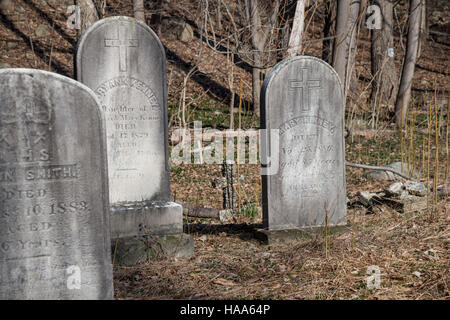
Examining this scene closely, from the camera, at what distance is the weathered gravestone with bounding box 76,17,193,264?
5082 millimetres

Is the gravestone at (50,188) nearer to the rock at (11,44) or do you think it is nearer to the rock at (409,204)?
the rock at (409,204)

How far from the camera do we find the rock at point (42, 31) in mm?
17422

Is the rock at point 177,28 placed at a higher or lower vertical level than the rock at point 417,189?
higher

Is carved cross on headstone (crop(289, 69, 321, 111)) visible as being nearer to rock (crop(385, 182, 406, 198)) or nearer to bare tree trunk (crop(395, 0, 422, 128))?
rock (crop(385, 182, 406, 198))

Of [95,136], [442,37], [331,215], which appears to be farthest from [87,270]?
[442,37]

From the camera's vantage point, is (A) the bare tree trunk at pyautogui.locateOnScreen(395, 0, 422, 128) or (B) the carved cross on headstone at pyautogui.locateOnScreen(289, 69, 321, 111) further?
(A) the bare tree trunk at pyautogui.locateOnScreen(395, 0, 422, 128)

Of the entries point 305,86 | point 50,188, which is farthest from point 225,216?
point 50,188

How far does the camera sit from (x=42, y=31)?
17.5 m

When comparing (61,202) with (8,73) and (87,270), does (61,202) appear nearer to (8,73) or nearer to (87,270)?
(87,270)

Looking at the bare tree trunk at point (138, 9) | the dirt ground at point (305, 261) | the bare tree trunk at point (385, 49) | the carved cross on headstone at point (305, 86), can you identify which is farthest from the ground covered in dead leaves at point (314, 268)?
the bare tree trunk at point (138, 9)

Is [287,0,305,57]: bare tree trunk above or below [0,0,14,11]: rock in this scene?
below

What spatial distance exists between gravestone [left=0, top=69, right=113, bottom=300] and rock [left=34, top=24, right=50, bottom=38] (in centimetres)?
1580

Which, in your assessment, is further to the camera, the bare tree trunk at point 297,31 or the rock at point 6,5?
the rock at point 6,5

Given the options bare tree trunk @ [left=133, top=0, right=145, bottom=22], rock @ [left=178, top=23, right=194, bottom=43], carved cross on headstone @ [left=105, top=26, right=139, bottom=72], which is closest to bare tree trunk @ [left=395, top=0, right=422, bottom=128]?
bare tree trunk @ [left=133, top=0, right=145, bottom=22]
